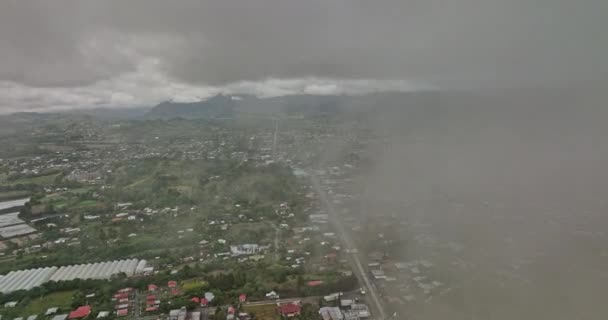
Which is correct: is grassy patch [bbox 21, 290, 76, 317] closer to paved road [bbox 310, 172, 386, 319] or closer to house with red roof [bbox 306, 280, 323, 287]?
house with red roof [bbox 306, 280, 323, 287]

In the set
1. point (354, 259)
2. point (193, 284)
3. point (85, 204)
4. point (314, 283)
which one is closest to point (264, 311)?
point (314, 283)

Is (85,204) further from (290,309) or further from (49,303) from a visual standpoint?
(290,309)

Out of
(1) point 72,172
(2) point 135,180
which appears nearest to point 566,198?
(2) point 135,180

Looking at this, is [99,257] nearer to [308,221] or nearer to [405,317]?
[308,221]

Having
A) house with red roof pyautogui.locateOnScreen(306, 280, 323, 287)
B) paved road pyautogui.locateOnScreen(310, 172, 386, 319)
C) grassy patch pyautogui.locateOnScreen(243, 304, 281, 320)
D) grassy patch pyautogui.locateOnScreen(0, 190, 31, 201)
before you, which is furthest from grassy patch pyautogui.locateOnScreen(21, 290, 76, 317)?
grassy patch pyautogui.locateOnScreen(0, 190, 31, 201)

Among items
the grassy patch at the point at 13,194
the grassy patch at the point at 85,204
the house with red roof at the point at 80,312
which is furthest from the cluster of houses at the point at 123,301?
the grassy patch at the point at 13,194

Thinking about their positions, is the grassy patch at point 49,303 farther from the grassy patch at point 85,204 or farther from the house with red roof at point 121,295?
the grassy patch at point 85,204
